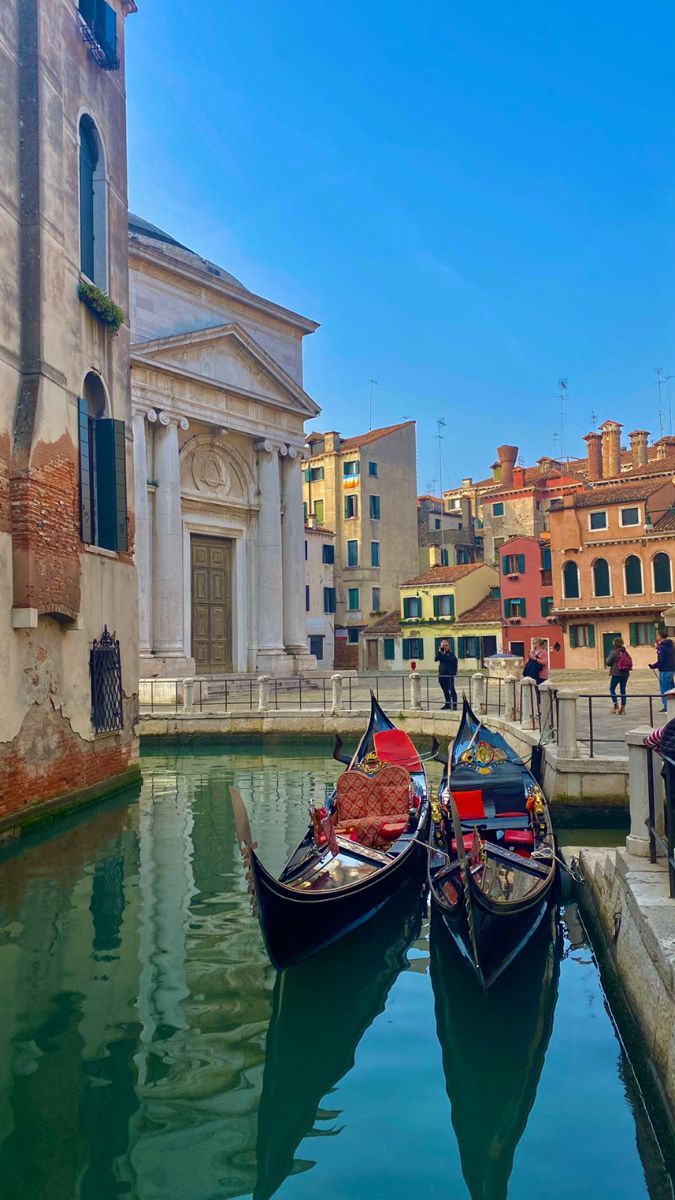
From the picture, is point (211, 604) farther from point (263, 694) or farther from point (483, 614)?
point (483, 614)

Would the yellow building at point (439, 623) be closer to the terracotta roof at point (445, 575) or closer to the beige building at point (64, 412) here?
the terracotta roof at point (445, 575)

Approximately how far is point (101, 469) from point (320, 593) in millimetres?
27133

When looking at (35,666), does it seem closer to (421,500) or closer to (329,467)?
(329,467)

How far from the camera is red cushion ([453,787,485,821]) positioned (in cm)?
812

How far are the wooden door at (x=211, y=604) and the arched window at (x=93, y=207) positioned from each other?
12491mm

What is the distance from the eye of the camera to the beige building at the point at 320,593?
1478 inches

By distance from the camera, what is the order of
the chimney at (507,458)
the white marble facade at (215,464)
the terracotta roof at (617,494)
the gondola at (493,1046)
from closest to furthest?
1. the gondola at (493,1046)
2. the white marble facade at (215,464)
3. the terracotta roof at (617,494)
4. the chimney at (507,458)

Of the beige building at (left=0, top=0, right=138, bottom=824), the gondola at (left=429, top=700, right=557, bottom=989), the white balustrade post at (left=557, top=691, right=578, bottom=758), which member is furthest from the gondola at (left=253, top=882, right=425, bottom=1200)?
the beige building at (left=0, top=0, right=138, bottom=824)

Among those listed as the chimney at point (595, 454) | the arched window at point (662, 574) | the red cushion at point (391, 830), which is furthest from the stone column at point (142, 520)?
the chimney at point (595, 454)

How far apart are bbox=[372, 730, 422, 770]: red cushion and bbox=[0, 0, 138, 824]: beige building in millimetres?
3254

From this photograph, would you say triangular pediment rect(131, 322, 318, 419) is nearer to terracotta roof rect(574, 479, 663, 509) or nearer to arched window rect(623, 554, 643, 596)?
terracotta roof rect(574, 479, 663, 509)

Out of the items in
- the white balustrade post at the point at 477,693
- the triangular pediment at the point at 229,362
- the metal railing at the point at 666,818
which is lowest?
the metal railing at the point at 666,818

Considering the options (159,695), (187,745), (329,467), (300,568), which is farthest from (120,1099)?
(329,467)

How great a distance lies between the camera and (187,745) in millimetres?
18688
